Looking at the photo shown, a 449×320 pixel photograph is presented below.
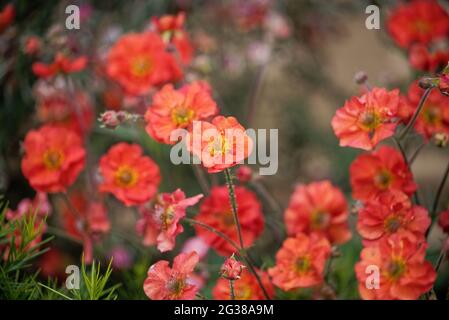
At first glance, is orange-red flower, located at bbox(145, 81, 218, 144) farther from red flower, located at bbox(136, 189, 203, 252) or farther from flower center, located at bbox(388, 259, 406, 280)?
flower center, located at bbox(388, 259, 406, 280)

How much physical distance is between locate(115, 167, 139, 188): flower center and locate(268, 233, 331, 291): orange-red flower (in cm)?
17

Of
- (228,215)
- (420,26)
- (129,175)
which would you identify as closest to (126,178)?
(129,175)

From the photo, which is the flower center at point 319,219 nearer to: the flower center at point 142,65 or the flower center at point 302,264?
the flower center at point 302,264

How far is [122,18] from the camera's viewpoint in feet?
3.28

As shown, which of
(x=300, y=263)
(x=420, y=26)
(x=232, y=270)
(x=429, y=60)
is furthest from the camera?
(x=420, y=26)

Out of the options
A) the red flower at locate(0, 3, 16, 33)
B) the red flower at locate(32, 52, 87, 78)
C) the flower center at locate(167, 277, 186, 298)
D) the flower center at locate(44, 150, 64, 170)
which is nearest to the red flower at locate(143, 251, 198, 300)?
the flower center at locate(167, 277, 186, 298)

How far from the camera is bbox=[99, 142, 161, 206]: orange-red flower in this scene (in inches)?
24.9

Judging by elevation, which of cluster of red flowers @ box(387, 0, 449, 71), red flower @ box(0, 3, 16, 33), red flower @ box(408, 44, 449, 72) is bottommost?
red flower @ box(408, 44, 449, 72)

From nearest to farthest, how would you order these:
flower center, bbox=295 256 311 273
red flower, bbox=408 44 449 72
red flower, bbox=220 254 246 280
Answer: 1. red flower, bbox=220 254 246 280
2. flower center, bbox=295 256 311 273
3. red flower, bbox=408 44 449 72

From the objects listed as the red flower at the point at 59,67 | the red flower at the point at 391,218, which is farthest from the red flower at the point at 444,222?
the red flower at the point at 59,67

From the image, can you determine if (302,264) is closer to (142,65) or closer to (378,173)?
(378,173)

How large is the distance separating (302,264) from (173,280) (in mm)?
134

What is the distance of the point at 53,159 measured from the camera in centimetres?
68
